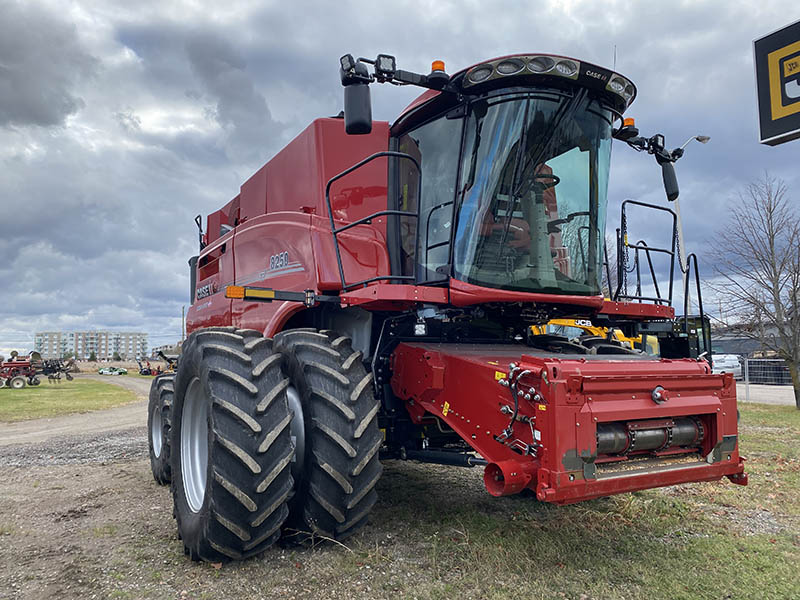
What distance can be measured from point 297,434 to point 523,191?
241cm

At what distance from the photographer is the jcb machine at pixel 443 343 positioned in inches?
149

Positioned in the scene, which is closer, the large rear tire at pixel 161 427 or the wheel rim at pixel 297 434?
the wheel rim at pixel 297 434

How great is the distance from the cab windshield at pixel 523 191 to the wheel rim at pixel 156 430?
4870 mm

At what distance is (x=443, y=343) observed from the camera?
5.20 meters

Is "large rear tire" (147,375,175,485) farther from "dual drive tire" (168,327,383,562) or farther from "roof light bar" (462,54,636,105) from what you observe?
"roof light bar" (462,54,636,105)

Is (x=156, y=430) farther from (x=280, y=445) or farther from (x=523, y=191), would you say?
(x=523, y=191)

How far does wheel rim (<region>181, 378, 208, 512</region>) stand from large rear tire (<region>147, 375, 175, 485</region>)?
1.86 m

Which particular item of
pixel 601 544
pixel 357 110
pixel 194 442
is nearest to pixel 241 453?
pixel 194 442

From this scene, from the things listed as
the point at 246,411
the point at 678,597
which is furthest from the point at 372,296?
the point at 678,597

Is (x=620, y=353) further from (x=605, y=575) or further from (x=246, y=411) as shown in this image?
(x=246, y=411)

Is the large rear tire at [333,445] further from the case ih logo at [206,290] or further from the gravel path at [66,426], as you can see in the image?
the gravel path at [66,426]

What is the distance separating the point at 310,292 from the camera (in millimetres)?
4910

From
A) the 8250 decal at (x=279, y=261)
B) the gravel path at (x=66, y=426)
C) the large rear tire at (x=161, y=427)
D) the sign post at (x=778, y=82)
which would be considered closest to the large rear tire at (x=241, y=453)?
the 8250 decal at (x=279, y=261)

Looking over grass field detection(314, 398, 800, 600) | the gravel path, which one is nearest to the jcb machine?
grass field detection(314, 398, 800, 600)
